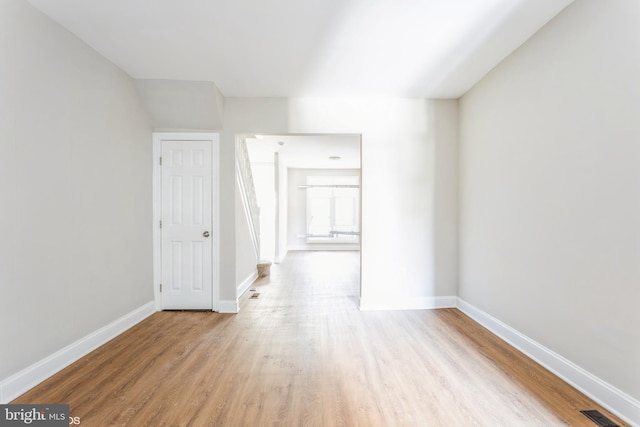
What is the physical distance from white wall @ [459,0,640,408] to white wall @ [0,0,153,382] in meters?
3.74

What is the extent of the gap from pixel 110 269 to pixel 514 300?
12.4 ft

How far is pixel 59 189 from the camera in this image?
7.01 feet

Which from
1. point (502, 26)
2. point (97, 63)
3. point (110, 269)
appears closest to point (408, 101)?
point (502, 26)

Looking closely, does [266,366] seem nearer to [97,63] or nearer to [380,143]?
[380,143]

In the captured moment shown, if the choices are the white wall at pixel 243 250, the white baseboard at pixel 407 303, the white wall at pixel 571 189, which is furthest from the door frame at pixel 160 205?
the white wall at pixel 571 189

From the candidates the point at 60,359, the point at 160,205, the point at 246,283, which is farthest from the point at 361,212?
the point at 60,359

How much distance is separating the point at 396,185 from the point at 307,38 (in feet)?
6.30

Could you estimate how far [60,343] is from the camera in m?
2.14

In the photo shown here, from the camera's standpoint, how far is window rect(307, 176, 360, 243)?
27.7 ft

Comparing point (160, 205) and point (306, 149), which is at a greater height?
point (306, 149)

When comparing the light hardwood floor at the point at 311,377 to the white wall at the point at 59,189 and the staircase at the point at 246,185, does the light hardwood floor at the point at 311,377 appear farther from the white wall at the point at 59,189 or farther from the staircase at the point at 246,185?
the staircase at the point at 246,185

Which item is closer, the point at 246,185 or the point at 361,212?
the point at 361,212

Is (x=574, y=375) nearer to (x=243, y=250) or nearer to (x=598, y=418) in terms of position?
(x=598, y=418)

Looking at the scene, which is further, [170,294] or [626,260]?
[170,294]
